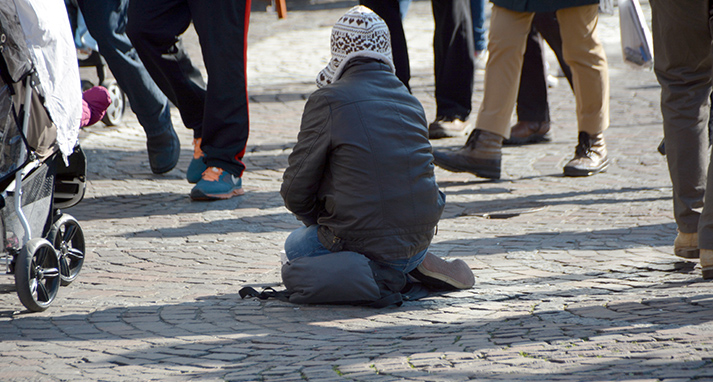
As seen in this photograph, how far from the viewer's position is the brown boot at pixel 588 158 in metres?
6.53

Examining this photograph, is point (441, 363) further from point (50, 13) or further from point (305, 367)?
point (50, 13)

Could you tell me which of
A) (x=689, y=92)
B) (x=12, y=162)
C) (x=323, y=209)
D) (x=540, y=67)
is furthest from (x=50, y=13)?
(x=540, y=67)

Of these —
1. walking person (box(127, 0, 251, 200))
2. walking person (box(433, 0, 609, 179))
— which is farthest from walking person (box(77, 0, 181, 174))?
→ walking person (box(433, 0, 609, 179))

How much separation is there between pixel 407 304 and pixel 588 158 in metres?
3.00

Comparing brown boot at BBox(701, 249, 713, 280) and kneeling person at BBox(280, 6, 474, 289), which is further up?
kneeling person at BBox(280, 6, 474, 289)

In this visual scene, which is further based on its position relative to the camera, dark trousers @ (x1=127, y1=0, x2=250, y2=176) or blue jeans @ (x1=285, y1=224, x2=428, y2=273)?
dark trousers @ (x1=127, y1=0, x2=250, y2=176)

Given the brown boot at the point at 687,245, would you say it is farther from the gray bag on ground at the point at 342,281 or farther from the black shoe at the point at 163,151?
the black shoe at the point at 163,151

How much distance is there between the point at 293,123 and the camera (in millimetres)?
8586

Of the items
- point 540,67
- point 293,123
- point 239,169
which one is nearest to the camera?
point 239,169

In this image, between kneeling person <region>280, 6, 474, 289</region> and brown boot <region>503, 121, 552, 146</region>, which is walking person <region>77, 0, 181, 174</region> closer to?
kneeling person <region>280, 6, 474, 289</region>

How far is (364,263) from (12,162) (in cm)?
153

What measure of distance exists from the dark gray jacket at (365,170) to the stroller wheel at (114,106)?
186 inches

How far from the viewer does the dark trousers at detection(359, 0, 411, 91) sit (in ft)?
22.8

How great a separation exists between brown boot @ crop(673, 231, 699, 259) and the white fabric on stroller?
9.43ft
